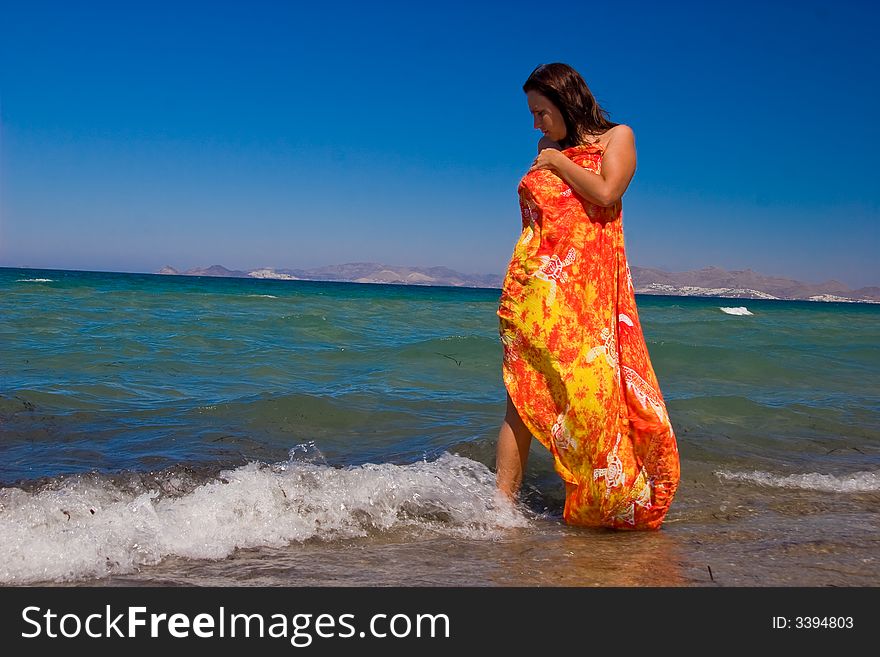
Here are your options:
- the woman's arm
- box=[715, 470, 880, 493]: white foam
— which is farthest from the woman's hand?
box=[715, 470, 880, 493]: white foam

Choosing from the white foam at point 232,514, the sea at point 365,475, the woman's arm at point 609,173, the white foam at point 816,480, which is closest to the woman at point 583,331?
the woman's arm at point 609,173

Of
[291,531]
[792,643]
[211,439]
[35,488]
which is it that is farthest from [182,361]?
[792,643]

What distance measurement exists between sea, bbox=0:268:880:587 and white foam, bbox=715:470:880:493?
0.07ft

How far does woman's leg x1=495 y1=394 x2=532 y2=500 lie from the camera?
322cm

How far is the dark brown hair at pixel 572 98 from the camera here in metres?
3.04

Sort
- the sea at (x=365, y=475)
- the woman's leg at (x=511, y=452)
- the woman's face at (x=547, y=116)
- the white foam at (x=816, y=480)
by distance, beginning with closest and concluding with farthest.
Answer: the sea at (x=365, y=475) < the woman's face at (x=547, y=116) < the woman's leg at (x=511, y=452) < the white foam at (x=816, y=480)

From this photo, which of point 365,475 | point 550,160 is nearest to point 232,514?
point 365,475

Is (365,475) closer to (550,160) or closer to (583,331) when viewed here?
(583,331)

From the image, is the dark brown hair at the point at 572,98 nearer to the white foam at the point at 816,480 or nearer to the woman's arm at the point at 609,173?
the woman's arm at the point at 609,173

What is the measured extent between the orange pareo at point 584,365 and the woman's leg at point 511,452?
0.11m

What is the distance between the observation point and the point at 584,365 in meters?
3.02

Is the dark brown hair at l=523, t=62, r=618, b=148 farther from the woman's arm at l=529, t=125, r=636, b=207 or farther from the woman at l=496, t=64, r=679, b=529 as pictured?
the woman's arm at l=529, t=125, r=636, b=207

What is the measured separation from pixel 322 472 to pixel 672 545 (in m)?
1.67

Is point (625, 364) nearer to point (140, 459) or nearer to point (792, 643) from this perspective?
point (792, 643)
